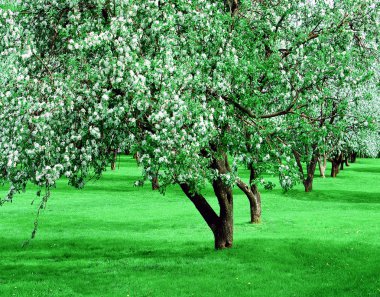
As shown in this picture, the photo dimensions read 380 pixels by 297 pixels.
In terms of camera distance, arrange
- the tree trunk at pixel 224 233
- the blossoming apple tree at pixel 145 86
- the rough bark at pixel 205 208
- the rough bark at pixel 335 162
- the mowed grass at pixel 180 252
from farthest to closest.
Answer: the rough bark at pixel 335 162 < the tree trunk at pixel 224 233 < the rough bark at pixel 205 208 < the mowed grass at pixel 180 252 < the blossoming apple tree at pixel 145 86

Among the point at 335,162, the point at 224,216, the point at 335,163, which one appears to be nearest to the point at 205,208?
the point at 224,216

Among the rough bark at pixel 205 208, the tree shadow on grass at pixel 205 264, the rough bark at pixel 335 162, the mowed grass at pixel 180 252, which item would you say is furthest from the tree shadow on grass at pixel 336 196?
the rough bark at pixel 205 208

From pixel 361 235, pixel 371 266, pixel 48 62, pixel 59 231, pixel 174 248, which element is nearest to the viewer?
pixel 48 62

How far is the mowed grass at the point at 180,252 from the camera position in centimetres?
1897

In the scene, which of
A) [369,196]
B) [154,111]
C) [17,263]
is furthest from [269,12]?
[369,196]

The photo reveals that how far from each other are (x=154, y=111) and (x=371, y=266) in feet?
37.9

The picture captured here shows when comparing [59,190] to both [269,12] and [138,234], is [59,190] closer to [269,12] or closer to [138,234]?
[138,234]

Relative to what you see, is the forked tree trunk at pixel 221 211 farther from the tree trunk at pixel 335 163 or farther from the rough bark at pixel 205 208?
the tree trunk at pixel 335 163

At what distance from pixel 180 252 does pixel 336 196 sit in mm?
30863

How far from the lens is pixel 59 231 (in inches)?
1237

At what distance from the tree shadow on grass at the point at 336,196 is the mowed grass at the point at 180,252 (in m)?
5.42

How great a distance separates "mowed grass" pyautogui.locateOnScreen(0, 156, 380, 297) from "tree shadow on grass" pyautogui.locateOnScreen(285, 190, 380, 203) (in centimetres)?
542

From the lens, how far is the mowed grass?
62.2 ft

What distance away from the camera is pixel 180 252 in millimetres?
24906
